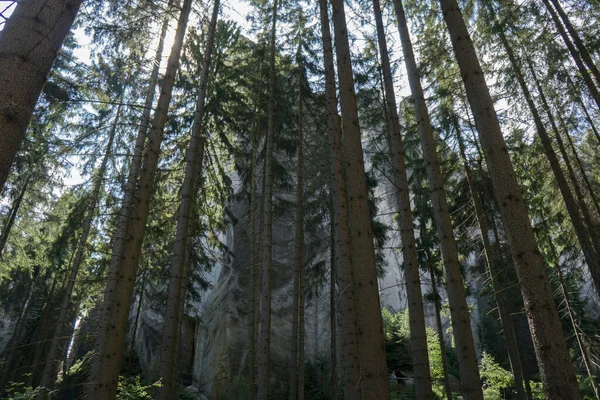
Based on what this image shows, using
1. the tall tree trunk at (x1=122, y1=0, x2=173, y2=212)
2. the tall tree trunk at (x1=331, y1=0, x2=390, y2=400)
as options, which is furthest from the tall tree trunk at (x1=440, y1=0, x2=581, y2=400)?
the tall tree trunk at (x1=122, y1=0, x2=173, y2=212)

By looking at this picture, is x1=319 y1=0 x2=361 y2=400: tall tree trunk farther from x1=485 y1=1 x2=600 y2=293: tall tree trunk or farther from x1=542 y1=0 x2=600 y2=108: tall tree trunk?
x1=485 y1=1 x2=600 y2=293: tall tree trunk

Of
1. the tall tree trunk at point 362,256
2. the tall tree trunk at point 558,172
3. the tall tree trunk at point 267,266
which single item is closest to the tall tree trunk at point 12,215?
the tall tree trunk at point 267,266

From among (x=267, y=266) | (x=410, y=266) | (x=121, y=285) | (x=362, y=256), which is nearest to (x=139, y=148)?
(x=121, y=285)

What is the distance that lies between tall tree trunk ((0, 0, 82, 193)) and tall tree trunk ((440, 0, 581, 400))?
468 centimetres

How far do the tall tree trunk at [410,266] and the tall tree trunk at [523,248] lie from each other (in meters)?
2.60

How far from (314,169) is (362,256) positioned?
12.0 meters

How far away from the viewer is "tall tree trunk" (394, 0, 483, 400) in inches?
261

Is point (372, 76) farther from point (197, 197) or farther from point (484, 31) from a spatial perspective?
point (197, 197)

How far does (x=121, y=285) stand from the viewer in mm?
5980

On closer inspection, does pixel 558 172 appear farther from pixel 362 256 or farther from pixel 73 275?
pixel 73 275

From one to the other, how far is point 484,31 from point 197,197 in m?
9.22

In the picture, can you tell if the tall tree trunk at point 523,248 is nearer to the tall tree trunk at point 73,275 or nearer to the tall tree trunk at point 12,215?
the tall tree trunk at point 73,275

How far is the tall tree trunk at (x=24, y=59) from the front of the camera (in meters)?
2.65

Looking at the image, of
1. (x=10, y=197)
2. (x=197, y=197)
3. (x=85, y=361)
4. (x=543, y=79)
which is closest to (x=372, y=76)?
(x=543, y=79)
